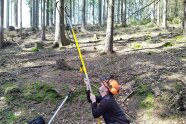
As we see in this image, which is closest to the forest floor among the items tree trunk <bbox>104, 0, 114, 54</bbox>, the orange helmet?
tree trunk <bbox>104, 0, 114, 54</bbox>

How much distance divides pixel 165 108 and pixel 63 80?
466cm

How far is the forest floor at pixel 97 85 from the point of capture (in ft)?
36.5

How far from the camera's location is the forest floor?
1112 centimetres

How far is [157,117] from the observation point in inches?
424

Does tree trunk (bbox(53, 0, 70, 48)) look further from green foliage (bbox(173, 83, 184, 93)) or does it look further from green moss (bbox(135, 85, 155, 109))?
green foliage (bbox(173, 83, 184, 93))

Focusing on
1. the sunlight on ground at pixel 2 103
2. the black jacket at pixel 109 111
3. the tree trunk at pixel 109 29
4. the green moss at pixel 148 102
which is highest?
the tree trunk at pixel 109 29

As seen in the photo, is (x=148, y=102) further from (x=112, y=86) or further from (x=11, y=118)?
(x=112, y=86)

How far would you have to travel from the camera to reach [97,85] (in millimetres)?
12938

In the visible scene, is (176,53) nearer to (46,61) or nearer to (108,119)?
(46,61)

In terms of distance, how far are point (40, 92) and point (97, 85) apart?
7.65 feet

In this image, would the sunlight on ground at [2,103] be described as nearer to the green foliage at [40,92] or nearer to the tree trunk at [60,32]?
the green foliage at [40,92]

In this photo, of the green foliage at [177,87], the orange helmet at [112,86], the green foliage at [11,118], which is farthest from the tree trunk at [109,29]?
the orange helmet at [112,86]

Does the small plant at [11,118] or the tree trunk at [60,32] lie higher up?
the tree trunk at [60,32]

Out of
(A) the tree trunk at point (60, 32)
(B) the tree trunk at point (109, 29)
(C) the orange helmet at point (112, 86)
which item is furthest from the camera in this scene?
(A) the tree trunk at point (60, 32)
